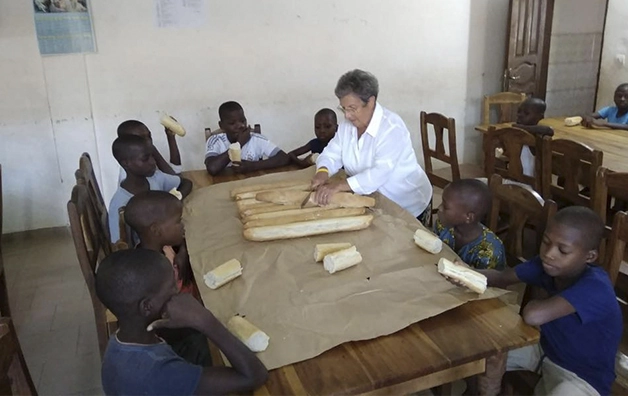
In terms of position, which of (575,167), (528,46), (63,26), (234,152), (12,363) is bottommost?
(12,363)

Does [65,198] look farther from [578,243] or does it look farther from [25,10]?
[578,243]

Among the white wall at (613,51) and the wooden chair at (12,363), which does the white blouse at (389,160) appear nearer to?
the wooden chair at (12,363)

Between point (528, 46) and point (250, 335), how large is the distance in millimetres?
5022

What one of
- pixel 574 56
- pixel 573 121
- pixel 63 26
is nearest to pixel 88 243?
pixel 63 26

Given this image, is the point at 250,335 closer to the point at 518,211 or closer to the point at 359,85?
the point at 518,211

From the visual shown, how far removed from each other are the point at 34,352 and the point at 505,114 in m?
4.44

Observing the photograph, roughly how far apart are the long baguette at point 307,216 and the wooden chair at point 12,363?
33.4 inches

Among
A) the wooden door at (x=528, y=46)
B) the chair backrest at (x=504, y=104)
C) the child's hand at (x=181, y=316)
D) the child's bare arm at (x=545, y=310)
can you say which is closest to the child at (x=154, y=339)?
the child's hand at (x=181, y=316)

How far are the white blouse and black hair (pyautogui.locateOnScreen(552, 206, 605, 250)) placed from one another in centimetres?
91

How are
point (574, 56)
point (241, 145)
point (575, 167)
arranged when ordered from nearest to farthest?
point (575, 167), point (241, 145), point (574, 56)

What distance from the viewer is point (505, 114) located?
5.10 meters

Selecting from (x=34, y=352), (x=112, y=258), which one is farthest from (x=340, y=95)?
(x=34, y=352)

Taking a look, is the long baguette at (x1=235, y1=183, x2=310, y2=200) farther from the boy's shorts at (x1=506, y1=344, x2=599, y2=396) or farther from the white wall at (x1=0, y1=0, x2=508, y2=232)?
the white wall at (x1=0, y1=0, x2=508, y2=232)

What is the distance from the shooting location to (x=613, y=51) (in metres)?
5.51
